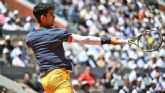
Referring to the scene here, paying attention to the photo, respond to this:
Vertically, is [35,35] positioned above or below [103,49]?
below

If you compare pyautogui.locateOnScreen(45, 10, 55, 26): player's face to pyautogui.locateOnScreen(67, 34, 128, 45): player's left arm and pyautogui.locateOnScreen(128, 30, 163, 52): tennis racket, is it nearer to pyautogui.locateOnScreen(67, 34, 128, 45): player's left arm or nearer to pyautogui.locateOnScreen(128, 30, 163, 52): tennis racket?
pyautogui.locateOnScreen(67, 34, 128, 45): player's left arm

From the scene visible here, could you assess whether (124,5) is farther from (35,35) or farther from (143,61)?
(35,35)

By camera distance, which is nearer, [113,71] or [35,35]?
[35,35]

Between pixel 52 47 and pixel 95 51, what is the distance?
419 inches

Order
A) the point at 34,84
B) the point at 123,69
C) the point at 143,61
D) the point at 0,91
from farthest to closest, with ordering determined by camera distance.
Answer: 1. the point at 143,61
2. the point at 123,69
3. the point at 34,84
4. the point at 0,91

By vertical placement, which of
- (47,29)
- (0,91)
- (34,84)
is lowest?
(47,29)

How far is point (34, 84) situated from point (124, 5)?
7218 mm

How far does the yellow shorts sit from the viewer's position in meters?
7.53

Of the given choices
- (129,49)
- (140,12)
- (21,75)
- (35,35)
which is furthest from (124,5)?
(35,35)

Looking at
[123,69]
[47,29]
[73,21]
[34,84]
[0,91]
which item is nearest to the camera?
[47,29]

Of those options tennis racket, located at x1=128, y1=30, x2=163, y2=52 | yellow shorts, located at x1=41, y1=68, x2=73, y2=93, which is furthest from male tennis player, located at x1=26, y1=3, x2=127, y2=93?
tennis racket, located at x1=128, y1=30, x2=163, y2=52

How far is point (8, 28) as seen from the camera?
1773 centimetres

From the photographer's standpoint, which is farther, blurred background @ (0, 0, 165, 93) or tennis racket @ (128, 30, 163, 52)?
blurred background @ (0, 0, 165, 93)

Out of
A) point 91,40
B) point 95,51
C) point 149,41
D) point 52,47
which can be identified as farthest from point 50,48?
point 95,51
